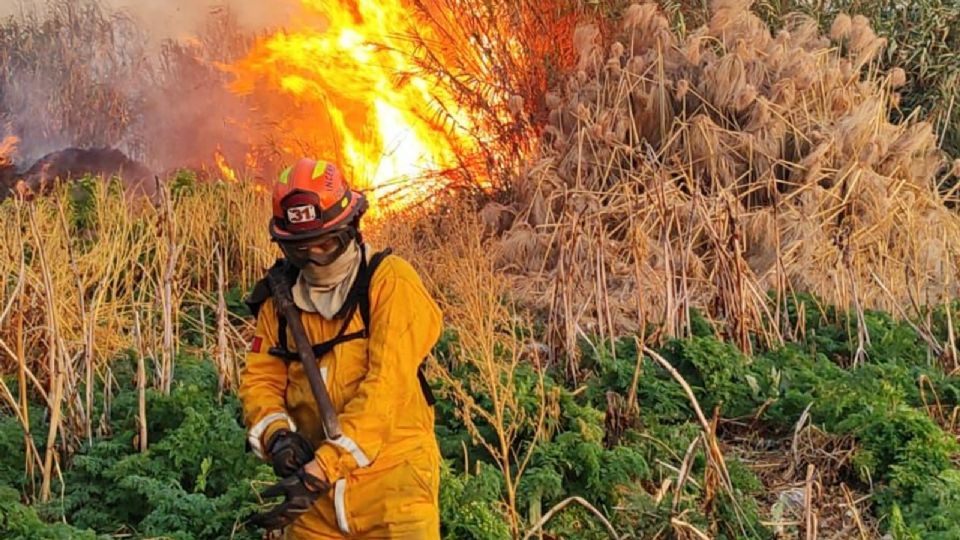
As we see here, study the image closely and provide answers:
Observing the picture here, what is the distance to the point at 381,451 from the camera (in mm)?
3143

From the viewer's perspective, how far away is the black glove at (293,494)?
9.48ft

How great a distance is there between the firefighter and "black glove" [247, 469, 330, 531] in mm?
29

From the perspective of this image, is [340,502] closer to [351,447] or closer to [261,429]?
[351,447]

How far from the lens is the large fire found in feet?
40.9

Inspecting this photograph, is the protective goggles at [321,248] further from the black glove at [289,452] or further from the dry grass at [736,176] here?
the dry grass at [736,176]

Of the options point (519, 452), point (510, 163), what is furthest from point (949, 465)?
point (510, 163)

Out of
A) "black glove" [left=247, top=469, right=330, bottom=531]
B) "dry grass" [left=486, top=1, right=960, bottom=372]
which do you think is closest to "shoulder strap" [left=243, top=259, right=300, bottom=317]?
"black glove" [left=247, top=469, right=330, bottom=531]

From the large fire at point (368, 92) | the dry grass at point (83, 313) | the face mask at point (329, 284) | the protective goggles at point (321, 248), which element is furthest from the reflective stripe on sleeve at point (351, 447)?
the large fire at point (368, 92)

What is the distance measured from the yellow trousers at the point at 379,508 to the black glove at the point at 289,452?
15cm

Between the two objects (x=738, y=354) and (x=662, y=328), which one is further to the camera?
(x=662, y=328)

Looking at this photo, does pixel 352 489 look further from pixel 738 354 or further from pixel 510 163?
pixel 510 163

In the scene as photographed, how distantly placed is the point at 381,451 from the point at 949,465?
315 centimetres

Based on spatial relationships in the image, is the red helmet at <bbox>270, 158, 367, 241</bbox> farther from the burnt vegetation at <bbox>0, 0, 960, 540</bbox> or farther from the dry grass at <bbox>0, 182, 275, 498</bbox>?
the dry grass at <bbox>0, 182, 275, 498</bbox>

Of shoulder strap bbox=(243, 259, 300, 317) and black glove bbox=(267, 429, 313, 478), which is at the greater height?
shoulder strap bbox=(243, 259, 300, 317)
